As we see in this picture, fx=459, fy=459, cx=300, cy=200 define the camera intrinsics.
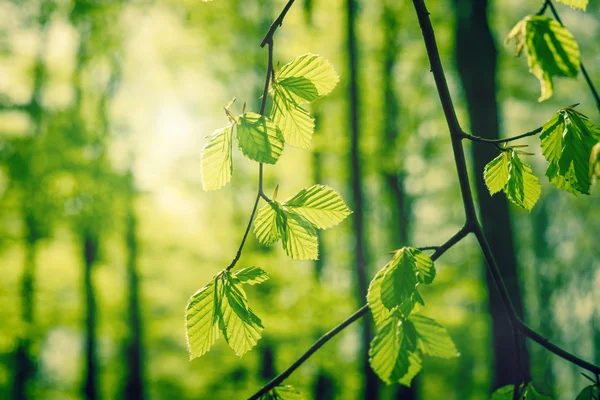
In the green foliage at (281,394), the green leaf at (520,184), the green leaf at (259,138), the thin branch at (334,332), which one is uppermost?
the green leaf at (259,138)

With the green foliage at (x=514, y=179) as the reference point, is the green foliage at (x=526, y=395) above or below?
below

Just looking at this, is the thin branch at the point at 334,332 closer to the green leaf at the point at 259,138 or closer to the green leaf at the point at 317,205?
the green leaf at the point at 317,205

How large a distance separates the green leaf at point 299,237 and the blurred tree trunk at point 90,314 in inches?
303

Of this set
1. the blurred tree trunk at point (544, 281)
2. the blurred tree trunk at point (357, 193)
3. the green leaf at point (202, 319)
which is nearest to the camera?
the green leaf at point (202, 319)

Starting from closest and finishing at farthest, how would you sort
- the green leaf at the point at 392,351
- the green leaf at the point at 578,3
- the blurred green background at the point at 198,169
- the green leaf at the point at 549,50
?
the green leaf at the point at 549,50 → the green leaf at the point at 578,3 → the green leaf at the point at 392,351 → the blurred green background at the point at 198,169

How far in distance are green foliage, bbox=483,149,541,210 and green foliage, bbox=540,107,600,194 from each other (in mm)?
80

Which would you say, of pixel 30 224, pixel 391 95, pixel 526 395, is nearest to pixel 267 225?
pixel 526 395

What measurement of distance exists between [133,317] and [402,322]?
28.0 feet

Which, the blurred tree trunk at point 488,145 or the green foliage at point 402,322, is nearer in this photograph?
the green foliage at point 402,322

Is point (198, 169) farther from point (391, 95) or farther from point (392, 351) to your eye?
point (392, 351)

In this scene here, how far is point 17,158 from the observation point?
659cm

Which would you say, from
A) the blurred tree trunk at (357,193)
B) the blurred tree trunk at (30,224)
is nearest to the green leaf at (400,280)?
the blurred tree trunk at (357,193)

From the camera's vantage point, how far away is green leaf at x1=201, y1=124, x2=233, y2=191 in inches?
31.4

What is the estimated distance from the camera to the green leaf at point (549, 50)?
59 cm
